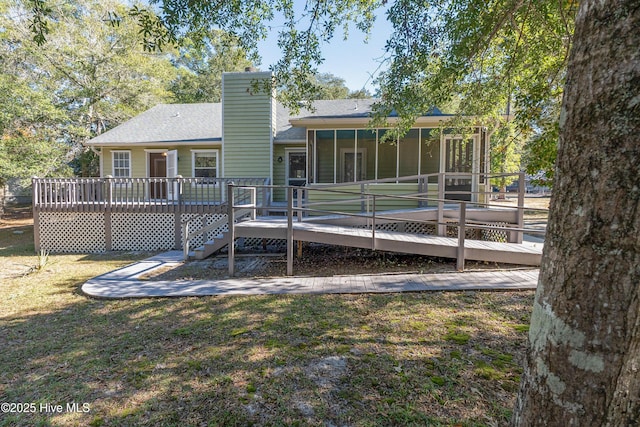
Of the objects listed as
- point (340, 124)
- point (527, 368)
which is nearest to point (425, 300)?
point (527, 368)

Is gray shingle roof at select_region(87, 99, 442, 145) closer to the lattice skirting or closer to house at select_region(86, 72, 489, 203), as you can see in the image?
house at select_region(86, 72, 489, 203)

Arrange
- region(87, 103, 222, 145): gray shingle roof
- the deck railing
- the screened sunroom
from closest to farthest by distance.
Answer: the screened sunroom, the deck railing, region(87, 103, 222, 145): gray shingle roof

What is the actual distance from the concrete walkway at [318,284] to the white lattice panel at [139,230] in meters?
3.80

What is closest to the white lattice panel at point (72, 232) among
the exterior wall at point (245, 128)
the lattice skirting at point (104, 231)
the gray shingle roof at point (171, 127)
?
the lattice skirting at point (104, 231)

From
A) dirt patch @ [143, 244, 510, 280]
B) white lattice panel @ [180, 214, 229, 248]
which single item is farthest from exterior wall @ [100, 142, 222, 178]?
dirt patch @ [143, 244, 510, 280]

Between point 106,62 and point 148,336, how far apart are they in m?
17.5

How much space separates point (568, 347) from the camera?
1.22 m

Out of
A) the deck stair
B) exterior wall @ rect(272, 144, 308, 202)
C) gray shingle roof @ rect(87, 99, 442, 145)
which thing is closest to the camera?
the deck stair

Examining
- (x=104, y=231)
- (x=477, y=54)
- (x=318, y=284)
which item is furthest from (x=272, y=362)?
(x=104, y=231)

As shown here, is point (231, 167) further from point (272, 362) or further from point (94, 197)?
point (272, 362)

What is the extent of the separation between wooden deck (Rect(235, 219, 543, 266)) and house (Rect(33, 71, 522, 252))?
34.8 inches

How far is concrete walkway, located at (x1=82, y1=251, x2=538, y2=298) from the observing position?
5.15m

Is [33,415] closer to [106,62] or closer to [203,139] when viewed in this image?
[203,139]

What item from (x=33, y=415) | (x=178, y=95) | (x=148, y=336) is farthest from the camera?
(x=178, y=95)
